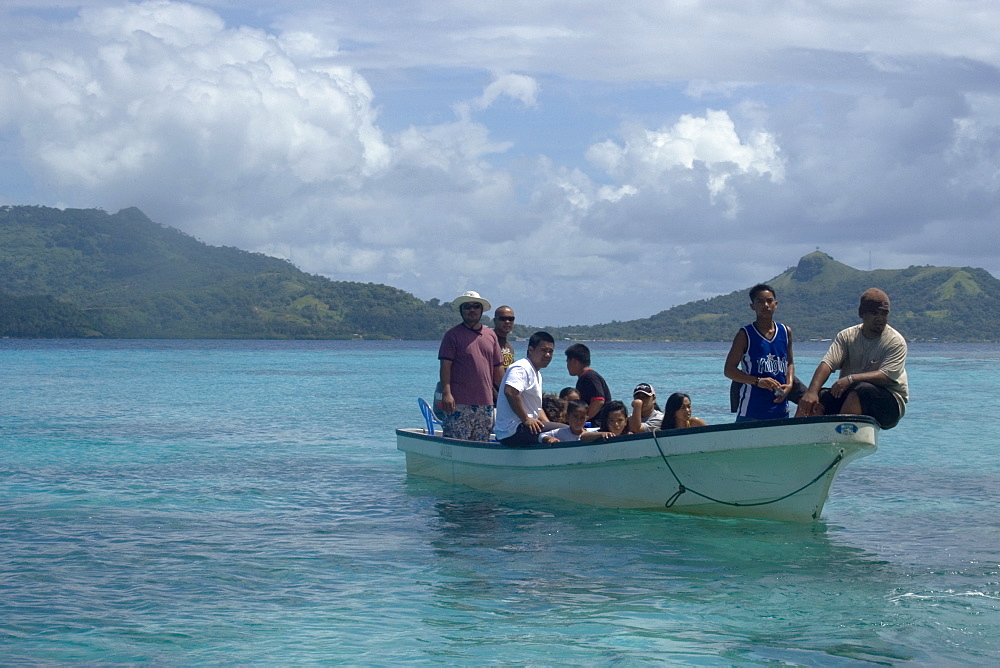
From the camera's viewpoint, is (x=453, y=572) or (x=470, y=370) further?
(x=470, y=370)

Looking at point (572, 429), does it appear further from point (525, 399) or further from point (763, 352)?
point (763, 352)

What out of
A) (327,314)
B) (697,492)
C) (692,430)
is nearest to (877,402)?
(692,430)

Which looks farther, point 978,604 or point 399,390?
point 399,390

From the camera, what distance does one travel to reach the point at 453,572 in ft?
27.7

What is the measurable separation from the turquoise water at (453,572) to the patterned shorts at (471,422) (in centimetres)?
80

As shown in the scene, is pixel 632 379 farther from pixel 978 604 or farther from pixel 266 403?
pixel 978 604

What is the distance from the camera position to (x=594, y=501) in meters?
10.9

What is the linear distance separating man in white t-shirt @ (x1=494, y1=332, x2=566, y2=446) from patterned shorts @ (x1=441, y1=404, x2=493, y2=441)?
0.78 meters

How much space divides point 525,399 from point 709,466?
221cm

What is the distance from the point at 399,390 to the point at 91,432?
2142 cm

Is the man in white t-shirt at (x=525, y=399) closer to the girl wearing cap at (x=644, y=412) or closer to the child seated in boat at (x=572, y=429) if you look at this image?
the child seated in boat at (x=572, y=429)

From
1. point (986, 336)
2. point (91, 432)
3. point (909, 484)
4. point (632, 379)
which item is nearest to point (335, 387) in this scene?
point (632, 379)

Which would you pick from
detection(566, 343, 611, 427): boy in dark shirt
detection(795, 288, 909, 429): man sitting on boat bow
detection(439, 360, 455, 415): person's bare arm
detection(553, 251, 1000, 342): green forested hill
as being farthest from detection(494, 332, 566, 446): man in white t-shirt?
detection(553, 251, 1000, 342): green forested hill

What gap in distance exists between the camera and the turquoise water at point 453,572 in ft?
21.1
